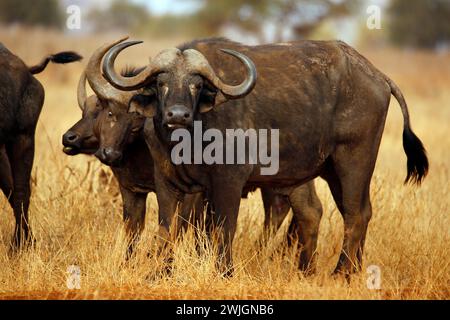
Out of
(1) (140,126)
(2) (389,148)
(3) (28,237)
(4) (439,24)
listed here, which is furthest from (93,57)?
(4) (439,24)

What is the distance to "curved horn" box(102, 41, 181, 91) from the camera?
22.8 ft

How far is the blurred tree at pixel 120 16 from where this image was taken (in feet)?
208

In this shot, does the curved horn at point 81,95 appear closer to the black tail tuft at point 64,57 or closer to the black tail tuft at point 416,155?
the black tail tuft at point 64,57

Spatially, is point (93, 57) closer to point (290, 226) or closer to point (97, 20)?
point (290, 226)

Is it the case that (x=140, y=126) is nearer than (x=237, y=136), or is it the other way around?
(x=237, y=136)

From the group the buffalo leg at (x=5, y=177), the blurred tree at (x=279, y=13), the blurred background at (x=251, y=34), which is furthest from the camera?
the blurred tree at (x=279, y=13)

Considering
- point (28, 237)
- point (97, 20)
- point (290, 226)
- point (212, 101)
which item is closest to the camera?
point (212, 101)

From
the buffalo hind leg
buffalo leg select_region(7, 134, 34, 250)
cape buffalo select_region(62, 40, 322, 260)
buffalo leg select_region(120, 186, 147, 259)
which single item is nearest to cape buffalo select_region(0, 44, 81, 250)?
buffalo leg select_region(7, 134, 34, 250)

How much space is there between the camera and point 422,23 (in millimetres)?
43938

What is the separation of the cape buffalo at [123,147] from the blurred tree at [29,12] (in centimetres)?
3634

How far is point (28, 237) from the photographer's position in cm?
819

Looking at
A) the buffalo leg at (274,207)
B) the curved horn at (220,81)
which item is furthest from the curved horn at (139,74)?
the buffalo leg at (274,207)

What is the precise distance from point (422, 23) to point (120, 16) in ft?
85.2
